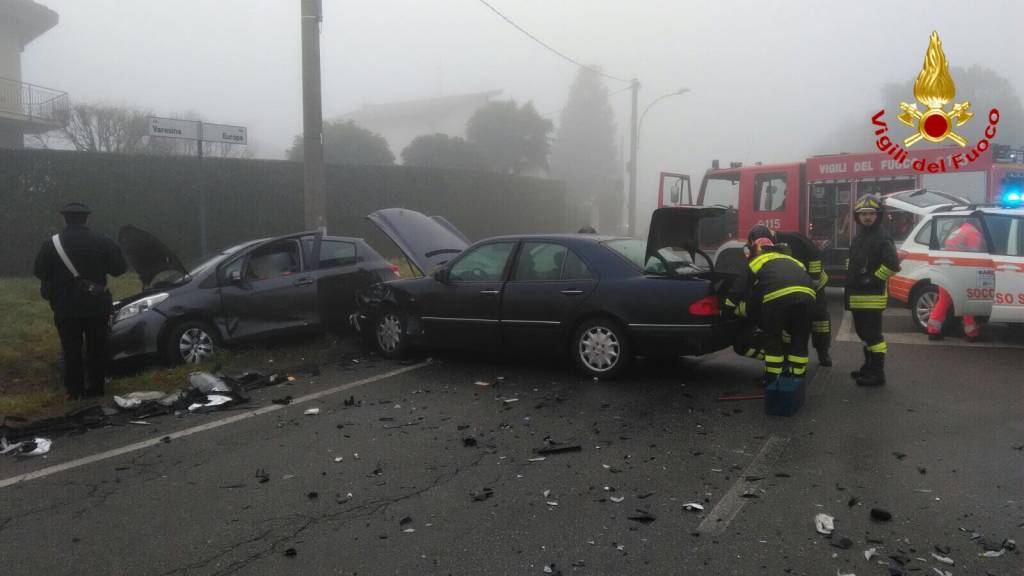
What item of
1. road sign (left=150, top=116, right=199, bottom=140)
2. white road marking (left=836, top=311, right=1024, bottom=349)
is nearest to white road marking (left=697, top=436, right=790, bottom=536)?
white road marking (left=836, top=311, right=1024, bottom=349)

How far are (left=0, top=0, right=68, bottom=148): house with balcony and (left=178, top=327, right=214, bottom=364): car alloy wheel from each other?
51.1 ft

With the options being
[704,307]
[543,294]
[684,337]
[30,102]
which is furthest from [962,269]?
[30,102]

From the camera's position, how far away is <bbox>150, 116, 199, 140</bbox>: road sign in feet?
33.2

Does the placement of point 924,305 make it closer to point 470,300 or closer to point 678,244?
point 678,244

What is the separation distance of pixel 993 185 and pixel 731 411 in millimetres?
9320

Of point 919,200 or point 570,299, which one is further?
point 919,200

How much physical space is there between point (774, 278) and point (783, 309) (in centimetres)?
26

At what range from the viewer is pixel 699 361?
26.6ft

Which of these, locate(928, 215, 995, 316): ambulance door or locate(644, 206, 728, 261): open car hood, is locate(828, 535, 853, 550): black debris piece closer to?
locate(644, 206, 728, 261): open car hood

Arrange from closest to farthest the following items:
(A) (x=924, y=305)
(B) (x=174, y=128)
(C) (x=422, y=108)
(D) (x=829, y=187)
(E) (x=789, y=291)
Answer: (E) (x=789, y=291) → (A) (x=924, y=305) → (B) (x=174, y=128) → (D) (x=829, y=187) → (C) (x=422, y=108)

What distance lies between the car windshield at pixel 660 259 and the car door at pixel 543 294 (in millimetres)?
415

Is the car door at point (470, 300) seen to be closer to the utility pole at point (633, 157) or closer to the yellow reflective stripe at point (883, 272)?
the yellow reflective stripe at point (883, 272)

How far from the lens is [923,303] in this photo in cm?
974

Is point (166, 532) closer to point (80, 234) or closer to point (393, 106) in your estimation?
point (80, 234)
